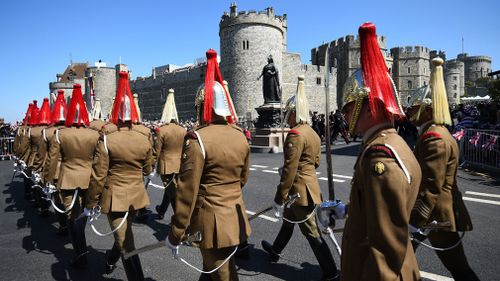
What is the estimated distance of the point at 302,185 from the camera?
13.9 feet

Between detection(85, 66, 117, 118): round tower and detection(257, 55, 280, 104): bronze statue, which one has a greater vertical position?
detection(85, 66, 117, 118): round tower

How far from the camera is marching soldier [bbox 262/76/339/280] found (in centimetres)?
395

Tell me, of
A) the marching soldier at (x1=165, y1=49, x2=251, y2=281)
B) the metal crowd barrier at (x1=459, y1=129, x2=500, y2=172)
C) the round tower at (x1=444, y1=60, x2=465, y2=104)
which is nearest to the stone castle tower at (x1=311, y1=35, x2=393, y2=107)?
the round tower at (x1=444, y1=60, x2=465, y2=104)

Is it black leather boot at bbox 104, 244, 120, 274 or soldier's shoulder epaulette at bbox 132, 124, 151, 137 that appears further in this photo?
soldier's shoulder epaulette at bbox 132, 124, 151, 137

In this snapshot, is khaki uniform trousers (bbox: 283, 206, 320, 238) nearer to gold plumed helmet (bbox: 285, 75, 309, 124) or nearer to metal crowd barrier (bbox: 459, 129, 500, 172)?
gold plumed helmet (bbox: 285, 75, 309, 124)

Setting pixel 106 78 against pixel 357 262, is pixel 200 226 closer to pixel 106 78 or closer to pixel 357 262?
pixel 357 262

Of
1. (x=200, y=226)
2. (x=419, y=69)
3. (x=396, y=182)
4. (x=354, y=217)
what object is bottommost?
(x=200, y=226)

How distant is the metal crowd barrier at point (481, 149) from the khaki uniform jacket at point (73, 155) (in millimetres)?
10378

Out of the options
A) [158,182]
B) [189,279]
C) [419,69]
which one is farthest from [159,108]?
[189,279]

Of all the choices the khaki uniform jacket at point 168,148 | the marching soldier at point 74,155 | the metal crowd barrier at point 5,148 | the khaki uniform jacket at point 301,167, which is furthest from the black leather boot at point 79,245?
the metal crowd barrier at point 5,148

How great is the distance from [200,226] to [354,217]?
126 centimetres

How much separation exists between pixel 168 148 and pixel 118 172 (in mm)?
2891

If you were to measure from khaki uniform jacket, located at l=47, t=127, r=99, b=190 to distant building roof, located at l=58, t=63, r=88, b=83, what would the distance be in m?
78.3

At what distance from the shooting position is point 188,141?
2.73 metres
